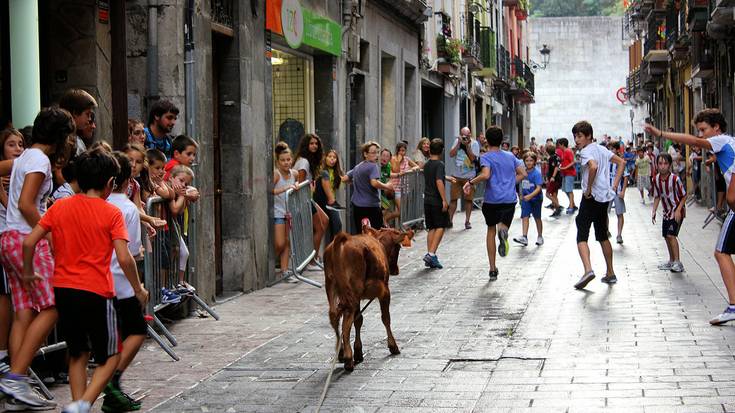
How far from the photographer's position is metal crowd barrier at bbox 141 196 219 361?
873 cm

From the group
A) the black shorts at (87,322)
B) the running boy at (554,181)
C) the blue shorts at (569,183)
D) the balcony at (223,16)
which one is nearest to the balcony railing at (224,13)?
the balcony at (223,16)

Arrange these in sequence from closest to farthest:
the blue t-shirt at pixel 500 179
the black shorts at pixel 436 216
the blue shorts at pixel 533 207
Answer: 1. the blue t-shirt at pixel 500 179
2. the black shorts at pixel 436 216
3. the blue shorts at pixel 533 207

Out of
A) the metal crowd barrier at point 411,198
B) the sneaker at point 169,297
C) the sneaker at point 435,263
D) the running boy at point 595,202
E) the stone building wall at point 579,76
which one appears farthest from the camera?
the stone building wall at point 579,76

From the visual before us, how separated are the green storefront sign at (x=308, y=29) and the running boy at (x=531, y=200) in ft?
12.3

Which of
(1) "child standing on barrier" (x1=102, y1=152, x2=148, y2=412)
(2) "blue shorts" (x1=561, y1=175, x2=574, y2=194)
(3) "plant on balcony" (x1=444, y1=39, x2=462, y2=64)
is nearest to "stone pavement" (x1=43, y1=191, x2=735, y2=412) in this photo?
(1) "child standing on barrier" (x1=102, y1=152, x2=148, y2=412)

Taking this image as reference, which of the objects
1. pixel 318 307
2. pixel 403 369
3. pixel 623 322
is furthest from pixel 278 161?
pixel 403 369

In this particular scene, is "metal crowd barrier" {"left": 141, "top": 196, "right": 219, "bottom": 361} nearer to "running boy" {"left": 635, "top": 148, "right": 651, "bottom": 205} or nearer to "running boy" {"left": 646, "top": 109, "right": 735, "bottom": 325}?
"running boy" {"left": 646, "top": 109, "right": 735, "bottom": 325}

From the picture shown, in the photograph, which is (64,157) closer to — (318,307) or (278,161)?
(318,307)

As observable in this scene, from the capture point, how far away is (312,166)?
588 inches

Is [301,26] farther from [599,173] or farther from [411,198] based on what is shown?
[411,198]

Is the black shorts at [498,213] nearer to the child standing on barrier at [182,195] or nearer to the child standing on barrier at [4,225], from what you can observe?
the child standing on barrier at [182,195]

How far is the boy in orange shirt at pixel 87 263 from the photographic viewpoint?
6035mm

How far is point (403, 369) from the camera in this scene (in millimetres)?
7914

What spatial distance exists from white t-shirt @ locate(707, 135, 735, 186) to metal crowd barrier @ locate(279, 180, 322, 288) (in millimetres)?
4546
